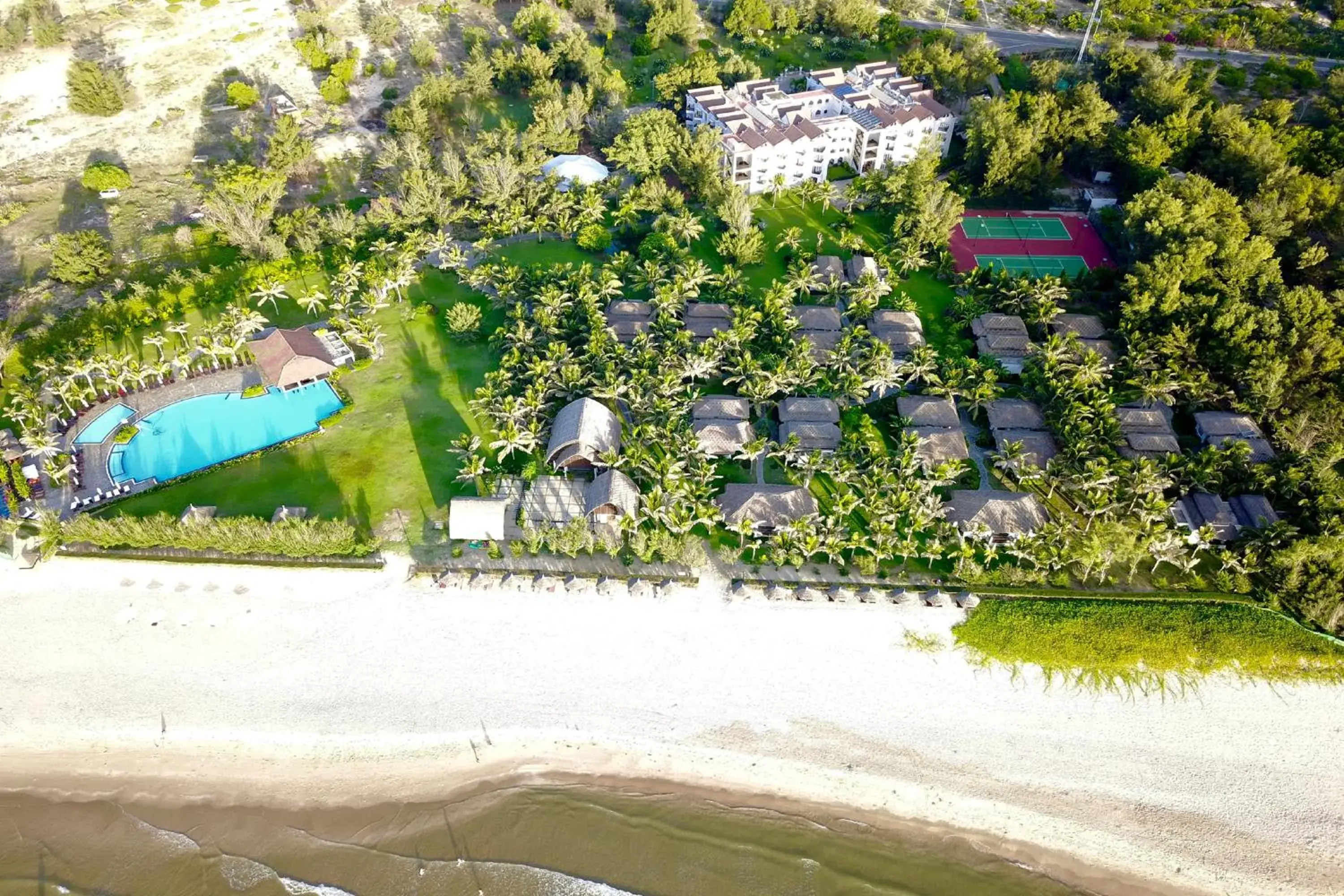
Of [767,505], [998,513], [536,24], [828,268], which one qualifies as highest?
[536,24]

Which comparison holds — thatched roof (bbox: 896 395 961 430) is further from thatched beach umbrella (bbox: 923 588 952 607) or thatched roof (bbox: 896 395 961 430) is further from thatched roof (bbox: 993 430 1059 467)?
thatched beach umbrella (bbox: 923 588 952 607)

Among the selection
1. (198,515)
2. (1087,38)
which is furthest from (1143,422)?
(1087,38)

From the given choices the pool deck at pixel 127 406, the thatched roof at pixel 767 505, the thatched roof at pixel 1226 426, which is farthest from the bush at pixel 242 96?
the thatched roof at pixel 1226 426

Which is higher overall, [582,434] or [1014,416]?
[582,434]

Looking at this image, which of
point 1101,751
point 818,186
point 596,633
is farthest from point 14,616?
point 818,186

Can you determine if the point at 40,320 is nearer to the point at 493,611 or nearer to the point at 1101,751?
the point at 493,611

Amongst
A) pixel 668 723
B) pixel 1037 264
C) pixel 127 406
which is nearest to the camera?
pixel 668 723

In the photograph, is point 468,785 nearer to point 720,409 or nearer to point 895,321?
point 720,409
